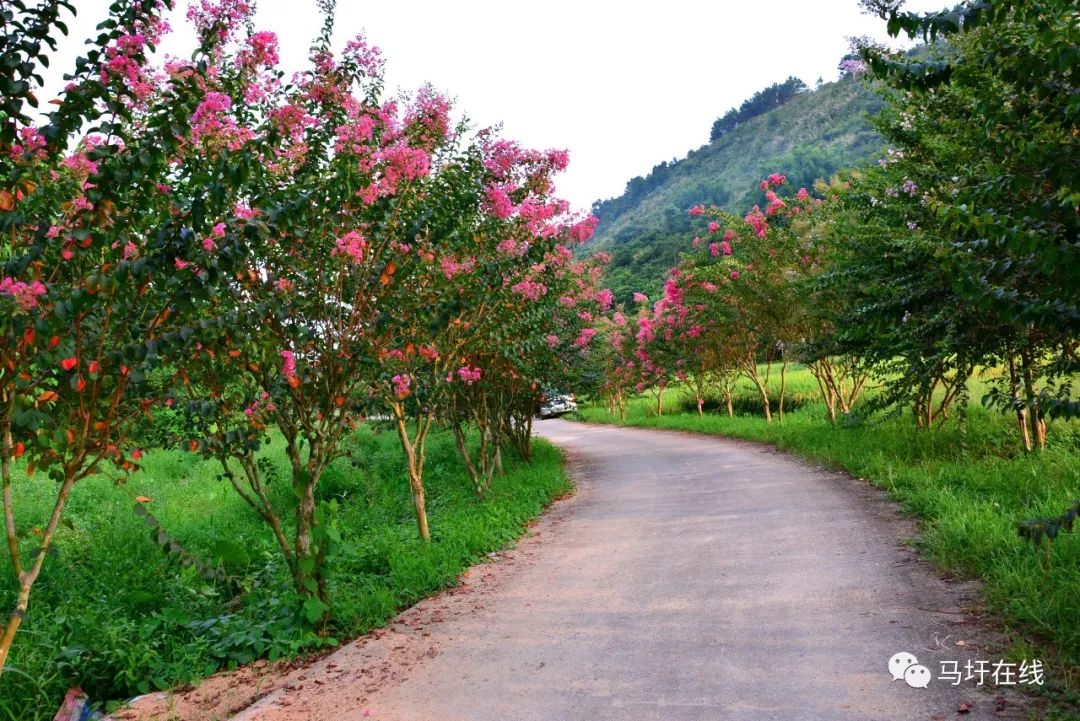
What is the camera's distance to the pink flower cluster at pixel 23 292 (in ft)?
8.86

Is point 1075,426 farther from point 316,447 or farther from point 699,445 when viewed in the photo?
point 316,447

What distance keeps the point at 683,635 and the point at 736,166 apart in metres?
117

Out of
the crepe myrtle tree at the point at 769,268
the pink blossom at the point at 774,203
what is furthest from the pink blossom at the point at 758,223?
the pink blossom at the point at 774,203

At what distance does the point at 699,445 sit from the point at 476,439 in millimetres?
5517

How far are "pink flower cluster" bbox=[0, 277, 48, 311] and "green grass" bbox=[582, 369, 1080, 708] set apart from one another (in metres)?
4.68

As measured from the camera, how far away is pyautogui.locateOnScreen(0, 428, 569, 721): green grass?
461 centimetres

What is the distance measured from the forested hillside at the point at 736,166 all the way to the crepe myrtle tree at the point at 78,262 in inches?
1928

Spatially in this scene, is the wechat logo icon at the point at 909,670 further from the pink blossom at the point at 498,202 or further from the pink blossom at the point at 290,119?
the pink blossom at the point at 498,202

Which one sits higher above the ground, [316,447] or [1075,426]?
[316,447]

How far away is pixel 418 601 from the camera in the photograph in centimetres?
598

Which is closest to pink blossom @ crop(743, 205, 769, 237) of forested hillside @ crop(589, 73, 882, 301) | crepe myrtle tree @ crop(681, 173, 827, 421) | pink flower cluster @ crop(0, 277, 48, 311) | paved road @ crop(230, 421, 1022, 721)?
crepe myrtle tree @ crop(681, 173, 827, 421)

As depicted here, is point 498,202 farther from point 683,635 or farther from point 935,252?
point 683,635

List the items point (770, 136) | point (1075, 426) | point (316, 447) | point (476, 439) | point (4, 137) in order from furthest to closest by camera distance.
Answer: point (770, 136) < point (476, 439) < point (1075, 426) < point (316, 447) < point (4, 137)

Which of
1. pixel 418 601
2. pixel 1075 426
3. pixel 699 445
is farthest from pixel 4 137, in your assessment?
pixel 699 445
